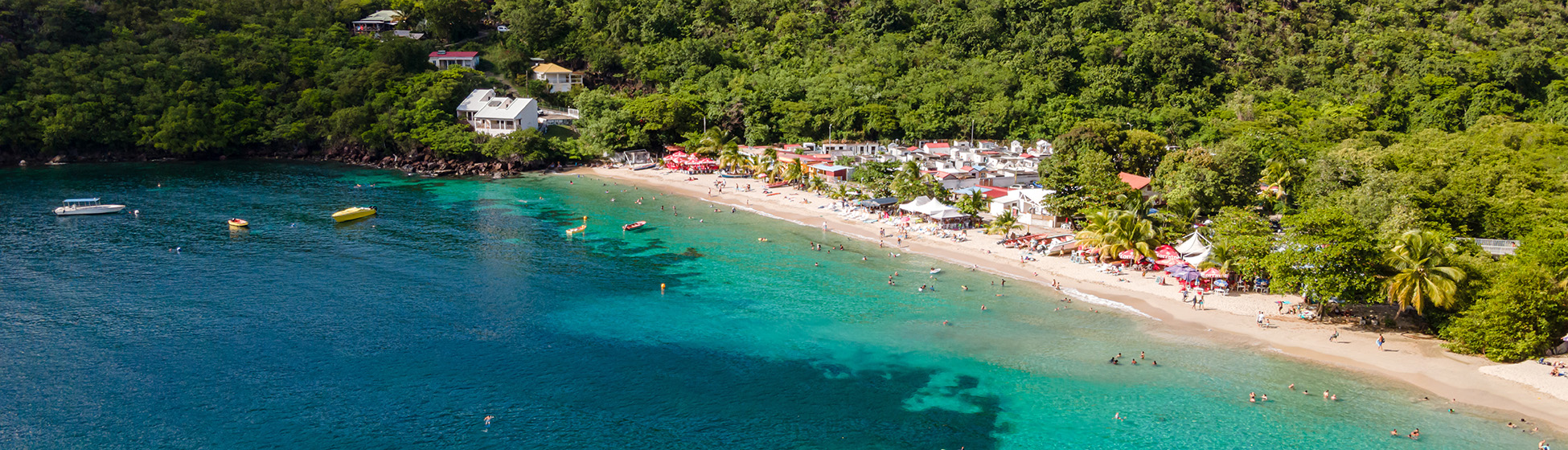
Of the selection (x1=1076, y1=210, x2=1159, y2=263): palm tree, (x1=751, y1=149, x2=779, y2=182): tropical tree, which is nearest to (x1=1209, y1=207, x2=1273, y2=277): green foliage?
(x1=1076, y1=210, x2=1159, y2=263): palm tree

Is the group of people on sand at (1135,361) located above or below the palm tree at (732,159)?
below

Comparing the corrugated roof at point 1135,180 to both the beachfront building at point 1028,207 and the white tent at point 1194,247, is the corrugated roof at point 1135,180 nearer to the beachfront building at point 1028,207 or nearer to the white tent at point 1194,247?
the beachfront building at point 1028,207

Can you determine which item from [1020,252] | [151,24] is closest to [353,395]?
[1020,252]

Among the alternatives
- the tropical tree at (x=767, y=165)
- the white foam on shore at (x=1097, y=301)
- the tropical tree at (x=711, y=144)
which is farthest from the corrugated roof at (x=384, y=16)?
the white foam on shore at (x=1097, y=301)

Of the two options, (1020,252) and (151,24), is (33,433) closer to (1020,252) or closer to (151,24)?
(1020,252)

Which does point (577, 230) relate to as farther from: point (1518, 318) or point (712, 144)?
point (1518, 318)

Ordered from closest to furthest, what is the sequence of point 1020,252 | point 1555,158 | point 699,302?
point 699,302, point 1020,252, point 1555,158

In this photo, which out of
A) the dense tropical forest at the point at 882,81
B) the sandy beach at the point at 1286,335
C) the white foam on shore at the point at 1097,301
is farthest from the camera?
the dense tropical forest at the point at 882,81

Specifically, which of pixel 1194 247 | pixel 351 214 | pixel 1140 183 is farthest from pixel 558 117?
pixel 1194 247
